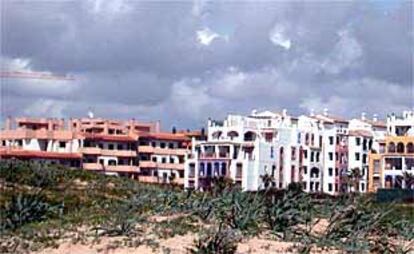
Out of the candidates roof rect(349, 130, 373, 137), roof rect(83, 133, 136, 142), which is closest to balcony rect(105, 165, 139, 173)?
roof rect(83, 133, 136, 142)

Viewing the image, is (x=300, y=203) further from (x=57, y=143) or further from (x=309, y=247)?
(x=57, y=143)

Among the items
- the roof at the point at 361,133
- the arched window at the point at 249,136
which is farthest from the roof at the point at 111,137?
the roof at the point at 361,133

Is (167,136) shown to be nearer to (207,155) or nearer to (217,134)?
(217,134)

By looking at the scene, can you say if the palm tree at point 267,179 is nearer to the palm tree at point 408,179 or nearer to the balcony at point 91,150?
the palm tree at point 408,179

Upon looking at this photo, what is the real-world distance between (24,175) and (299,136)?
55.7m

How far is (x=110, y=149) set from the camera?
82.0 m

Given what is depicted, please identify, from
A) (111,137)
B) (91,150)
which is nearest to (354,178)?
(111,137)

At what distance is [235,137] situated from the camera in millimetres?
80750

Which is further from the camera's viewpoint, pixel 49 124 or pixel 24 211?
pixel 49 124

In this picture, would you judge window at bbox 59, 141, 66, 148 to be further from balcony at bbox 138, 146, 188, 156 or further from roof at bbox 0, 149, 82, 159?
balcony at bbox 138, 146, 188, 156

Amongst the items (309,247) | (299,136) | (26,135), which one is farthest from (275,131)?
(309,247)

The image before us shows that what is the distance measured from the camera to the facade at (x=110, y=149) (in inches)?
3135

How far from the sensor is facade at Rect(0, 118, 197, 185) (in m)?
79.6

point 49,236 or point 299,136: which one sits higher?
point 299,136
